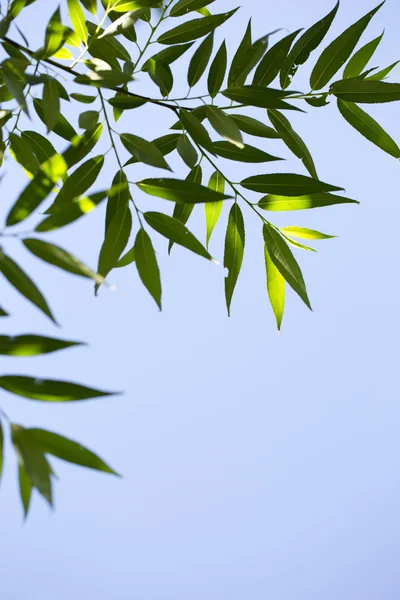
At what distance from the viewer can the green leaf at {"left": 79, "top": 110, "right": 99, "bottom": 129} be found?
767 millimetres

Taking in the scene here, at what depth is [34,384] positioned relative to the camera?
618 millimetres

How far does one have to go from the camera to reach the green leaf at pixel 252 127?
81 centimetres

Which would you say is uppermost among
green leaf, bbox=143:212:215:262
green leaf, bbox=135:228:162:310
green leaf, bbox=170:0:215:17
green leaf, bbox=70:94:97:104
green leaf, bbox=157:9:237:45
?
green leaf, bbox=170:0:215:17

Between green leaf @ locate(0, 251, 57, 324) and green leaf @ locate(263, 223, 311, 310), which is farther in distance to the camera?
green leaf @ locate(263, 223, 311, 310)

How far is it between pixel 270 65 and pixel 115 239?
317 millimetres

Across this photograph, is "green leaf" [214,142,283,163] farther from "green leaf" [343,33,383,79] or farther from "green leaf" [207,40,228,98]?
"green leaf" [343,33,383,79]

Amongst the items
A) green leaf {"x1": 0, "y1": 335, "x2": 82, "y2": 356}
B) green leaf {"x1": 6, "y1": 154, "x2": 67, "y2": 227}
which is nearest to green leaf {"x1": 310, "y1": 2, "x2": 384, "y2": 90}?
green leaf {"x1": 6, "y1": 154, "x2": 67, "y2": 227}

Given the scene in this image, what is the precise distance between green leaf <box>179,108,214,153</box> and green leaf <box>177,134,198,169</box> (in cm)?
6

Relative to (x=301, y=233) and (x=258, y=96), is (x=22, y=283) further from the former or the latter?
(x=301, y=233)

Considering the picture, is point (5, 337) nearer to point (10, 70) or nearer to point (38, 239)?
point (38, 239)

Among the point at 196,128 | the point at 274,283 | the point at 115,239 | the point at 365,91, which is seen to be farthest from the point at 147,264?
the point at 365,91

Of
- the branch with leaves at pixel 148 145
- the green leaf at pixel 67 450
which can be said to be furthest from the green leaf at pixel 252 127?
the green leaf at pixel 67 450

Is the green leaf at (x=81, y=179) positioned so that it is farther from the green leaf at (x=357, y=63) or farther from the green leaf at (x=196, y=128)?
the green leaf at (x=357, y=63)

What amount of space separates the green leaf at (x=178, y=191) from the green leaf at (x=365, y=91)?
290mm
